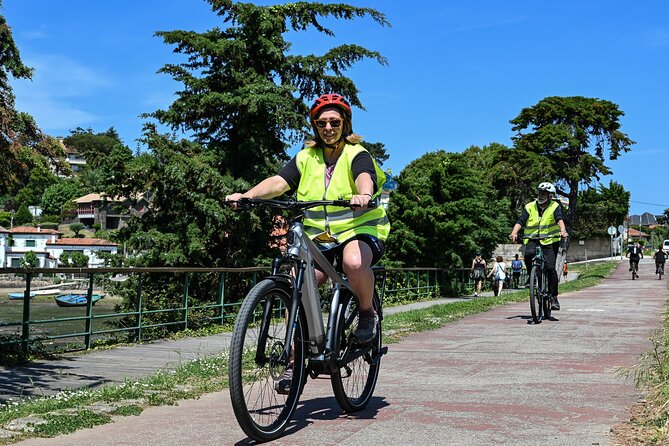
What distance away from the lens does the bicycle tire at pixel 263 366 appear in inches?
150

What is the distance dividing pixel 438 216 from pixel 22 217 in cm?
13814

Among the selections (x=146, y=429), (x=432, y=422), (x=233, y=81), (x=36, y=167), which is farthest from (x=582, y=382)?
(x=233, y=81)

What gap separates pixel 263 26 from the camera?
66.1 feet

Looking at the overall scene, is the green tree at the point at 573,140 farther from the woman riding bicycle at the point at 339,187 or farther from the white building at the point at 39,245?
the white building at the point at 39,245

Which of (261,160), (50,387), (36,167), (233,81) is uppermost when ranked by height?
(233,81)

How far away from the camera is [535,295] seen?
11.1m

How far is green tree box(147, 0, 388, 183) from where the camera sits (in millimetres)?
19422

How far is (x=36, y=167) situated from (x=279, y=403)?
20.4ft

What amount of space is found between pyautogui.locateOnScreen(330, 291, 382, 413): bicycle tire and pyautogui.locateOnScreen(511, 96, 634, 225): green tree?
43.6 meters

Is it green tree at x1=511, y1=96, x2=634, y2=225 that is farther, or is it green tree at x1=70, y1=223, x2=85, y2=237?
green tree at x1=70, y1=223, x2=85, y2=237

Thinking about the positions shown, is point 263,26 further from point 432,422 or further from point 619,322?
point 432,422

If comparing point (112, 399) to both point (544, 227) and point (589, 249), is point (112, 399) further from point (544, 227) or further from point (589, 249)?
point (589, 249)

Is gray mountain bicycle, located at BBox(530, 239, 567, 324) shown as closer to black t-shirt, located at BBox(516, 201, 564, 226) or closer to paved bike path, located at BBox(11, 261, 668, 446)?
black t-shirt, located at BBox(516, 201, 564, 226)

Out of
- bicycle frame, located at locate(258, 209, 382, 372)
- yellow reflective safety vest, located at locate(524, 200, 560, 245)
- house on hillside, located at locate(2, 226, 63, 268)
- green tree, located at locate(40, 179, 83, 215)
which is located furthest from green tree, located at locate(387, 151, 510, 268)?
green tree, located at locate(40, 179, 83, 215)
